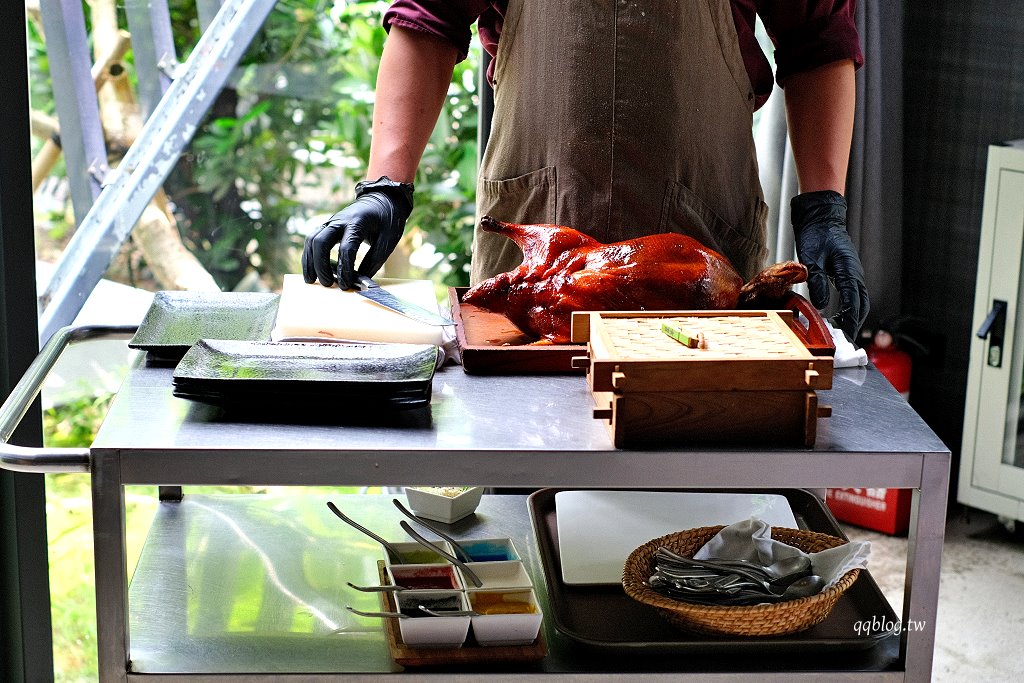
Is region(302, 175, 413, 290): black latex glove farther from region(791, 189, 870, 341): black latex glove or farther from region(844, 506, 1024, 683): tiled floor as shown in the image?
region(844, 506, 1024, 683): tiled floor

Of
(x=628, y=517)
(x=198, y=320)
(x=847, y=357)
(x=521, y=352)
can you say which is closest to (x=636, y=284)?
(x=521, y=352)

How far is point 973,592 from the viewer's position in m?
2.73

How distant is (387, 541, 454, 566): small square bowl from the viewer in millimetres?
1374

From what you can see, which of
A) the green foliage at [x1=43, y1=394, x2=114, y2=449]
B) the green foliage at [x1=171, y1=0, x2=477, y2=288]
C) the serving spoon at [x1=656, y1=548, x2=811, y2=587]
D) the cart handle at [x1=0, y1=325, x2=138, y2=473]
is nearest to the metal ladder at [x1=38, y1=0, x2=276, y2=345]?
the green foliage at [x1=171, y1=0, x2=477, y2=288]

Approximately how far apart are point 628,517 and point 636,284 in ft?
1.23

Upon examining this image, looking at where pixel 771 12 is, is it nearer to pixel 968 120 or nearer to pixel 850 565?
pixel 850 565

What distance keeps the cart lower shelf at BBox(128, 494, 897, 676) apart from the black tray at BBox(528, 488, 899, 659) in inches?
0.5

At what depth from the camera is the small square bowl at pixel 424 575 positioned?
1.30 meters

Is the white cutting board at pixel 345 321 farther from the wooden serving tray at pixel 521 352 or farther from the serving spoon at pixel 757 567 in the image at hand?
the serving spoon at pixel 757 567

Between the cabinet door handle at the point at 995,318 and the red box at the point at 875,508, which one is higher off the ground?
the cabinet door handle at the point at 995,318

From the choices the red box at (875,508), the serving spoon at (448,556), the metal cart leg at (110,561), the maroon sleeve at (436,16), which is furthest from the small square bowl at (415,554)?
the red box at (875,508)

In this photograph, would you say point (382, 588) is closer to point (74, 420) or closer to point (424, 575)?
point (424, 575)

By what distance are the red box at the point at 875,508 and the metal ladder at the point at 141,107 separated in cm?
195

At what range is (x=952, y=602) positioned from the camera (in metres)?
2.68
